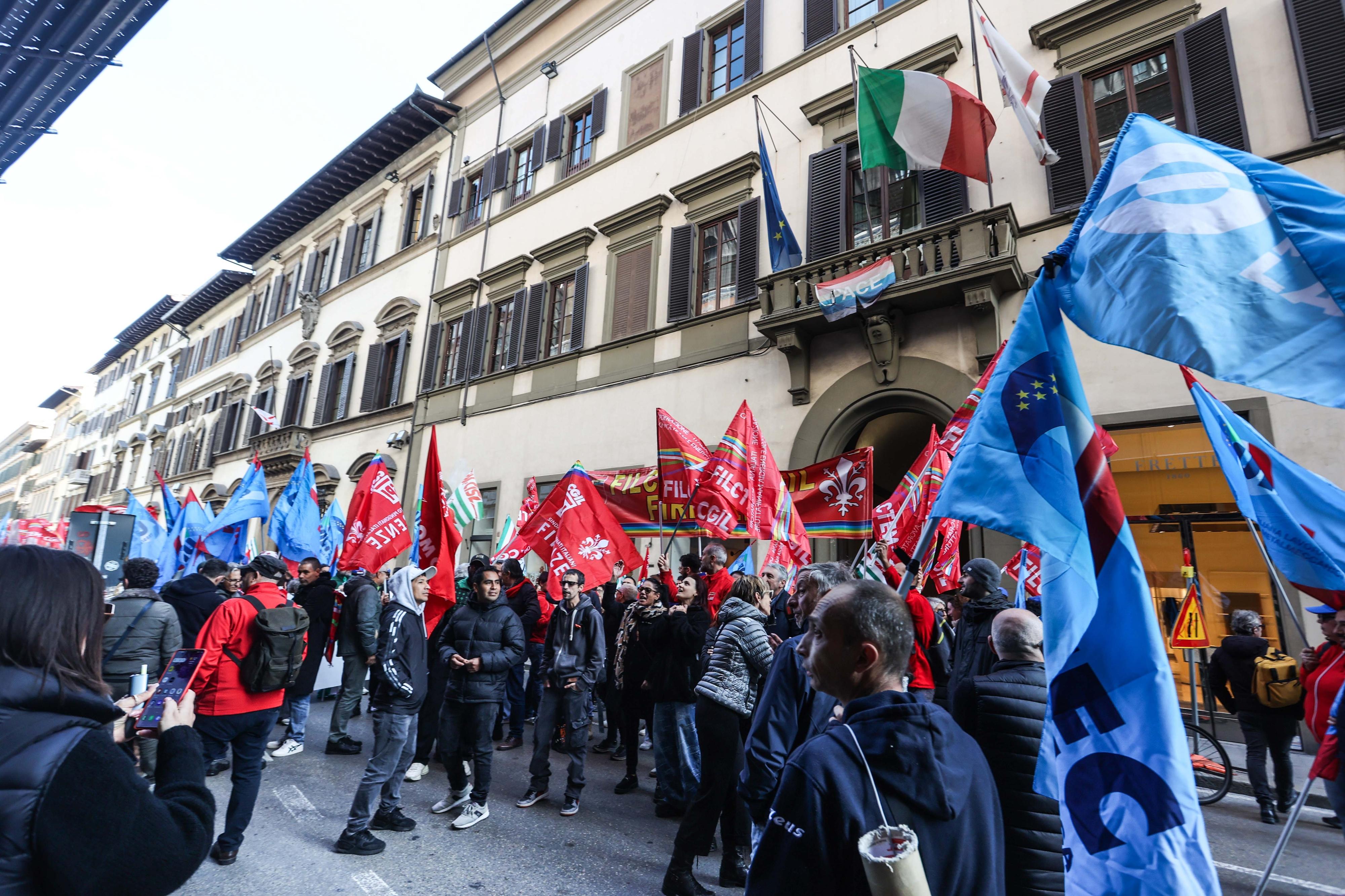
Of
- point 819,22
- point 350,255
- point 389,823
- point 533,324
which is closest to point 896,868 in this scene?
point 389,823

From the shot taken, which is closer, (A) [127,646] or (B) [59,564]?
(B) [59,564]

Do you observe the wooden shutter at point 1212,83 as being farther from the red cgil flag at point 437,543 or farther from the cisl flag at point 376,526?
the cisl flag at point 376,526

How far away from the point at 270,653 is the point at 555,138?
15.1 m

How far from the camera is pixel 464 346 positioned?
17.5m

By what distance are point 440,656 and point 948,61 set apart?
10.7 m

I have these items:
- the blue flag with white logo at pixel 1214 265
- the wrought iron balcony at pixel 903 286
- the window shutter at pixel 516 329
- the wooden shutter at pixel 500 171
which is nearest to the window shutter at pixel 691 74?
the wrought iron balcony at pixel 903 286

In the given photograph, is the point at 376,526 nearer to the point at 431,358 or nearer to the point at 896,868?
the point at 896,868

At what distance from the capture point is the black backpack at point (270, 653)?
4574 millimetres

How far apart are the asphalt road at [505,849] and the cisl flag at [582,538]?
2.08 metres

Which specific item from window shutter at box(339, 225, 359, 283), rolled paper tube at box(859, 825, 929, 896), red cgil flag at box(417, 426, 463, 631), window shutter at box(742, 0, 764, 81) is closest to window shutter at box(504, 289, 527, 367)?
window shutter at box(742, 0, 764, 81)

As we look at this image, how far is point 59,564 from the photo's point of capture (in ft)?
5.56

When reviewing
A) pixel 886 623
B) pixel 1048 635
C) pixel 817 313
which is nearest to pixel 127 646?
pixel 886 623

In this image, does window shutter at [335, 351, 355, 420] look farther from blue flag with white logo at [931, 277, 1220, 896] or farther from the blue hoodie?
the blue hoodie

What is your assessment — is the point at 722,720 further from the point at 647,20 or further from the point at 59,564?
the point at 647,20
